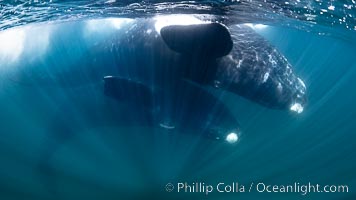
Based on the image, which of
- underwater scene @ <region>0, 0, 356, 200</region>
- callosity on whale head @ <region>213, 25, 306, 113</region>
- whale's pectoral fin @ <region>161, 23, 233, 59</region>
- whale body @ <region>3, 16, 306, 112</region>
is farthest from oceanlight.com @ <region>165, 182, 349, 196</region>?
whale's pectoral fin @ <region>161, 23, 233, 59</region>

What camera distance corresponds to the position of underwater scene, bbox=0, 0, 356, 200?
10750 mm

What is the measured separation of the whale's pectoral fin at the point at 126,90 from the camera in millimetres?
11352

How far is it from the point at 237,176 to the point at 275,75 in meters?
19.7

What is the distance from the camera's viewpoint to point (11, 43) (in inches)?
711

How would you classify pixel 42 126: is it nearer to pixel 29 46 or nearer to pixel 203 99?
pixel 29 46

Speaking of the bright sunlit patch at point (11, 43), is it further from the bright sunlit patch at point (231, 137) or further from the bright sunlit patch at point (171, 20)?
the bright sunlit patch at point (231, 137)

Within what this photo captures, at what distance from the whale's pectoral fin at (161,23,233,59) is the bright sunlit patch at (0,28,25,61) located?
28.1ft

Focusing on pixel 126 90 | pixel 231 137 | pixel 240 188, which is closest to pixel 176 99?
pixel 126 90

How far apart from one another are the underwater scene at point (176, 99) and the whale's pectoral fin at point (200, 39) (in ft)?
0.12

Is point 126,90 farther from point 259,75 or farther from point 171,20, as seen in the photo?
point 259,75

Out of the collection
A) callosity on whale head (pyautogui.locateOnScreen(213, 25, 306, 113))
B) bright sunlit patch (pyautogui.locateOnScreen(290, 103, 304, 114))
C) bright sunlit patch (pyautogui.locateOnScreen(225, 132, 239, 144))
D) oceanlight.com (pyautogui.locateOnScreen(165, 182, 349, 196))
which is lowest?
oceanlight.com (pyautogui.locateOnScreen(165, 182, 349, 196))

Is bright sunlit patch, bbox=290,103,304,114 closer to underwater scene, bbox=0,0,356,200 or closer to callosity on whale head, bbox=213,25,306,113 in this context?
callosity on whale head, bbox=213,25,306,113

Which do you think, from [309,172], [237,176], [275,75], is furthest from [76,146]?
[309,172]

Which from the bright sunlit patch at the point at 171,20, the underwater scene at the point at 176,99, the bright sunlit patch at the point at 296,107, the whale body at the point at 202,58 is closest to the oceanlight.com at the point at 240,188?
the underwater scene at the point at 176,99
